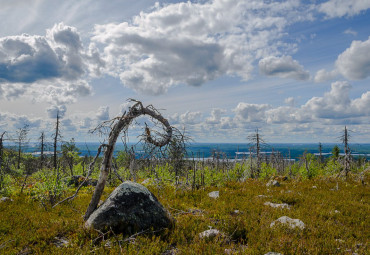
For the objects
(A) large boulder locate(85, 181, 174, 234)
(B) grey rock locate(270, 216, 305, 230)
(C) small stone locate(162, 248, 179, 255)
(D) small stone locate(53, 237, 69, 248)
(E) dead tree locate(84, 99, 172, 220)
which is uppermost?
(E) dead tree locate(84, 99, 172, 220)

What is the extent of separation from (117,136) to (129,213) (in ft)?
7.66

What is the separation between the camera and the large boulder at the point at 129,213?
605 centimetres

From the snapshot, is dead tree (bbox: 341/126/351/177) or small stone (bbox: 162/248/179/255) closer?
small stone (bbox: 162/248/179/255)

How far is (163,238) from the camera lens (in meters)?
6.02

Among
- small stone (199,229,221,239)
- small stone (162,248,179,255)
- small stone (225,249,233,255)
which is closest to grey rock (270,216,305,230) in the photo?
small stone (199,229,221,239)

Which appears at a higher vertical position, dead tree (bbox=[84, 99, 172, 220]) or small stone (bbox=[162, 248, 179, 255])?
dead tree (bbox=[84, 99, 172, 220])

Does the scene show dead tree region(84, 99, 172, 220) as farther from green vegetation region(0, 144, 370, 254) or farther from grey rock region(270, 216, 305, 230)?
grey rock region(270, 216, 305, 230)

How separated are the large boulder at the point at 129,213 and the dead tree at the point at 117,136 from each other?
0.51 metres

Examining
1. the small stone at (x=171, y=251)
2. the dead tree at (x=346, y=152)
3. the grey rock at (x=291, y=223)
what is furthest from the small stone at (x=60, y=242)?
the dead tree at (x=346, y=152)

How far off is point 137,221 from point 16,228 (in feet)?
13.3

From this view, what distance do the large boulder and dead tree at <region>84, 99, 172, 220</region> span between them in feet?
1.69

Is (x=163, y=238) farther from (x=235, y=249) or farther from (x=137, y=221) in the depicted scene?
(x=235, y=249)

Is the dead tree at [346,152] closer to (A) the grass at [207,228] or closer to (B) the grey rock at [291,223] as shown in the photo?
(A) the grass at [207,228]

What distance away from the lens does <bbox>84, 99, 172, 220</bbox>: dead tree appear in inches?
265
